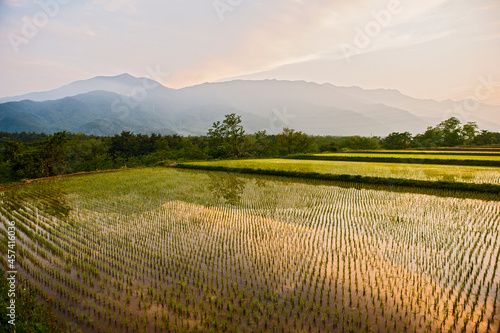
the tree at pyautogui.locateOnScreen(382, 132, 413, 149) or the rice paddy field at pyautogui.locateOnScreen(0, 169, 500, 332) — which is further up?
the tree at pyautogui.locateOnScreen(382, 132, 413, 149)

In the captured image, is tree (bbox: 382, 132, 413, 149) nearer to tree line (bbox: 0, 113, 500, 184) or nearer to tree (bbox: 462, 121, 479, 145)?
tree line (bbox: 0, 113, 500, 184)

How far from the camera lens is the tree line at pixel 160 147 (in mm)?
22203

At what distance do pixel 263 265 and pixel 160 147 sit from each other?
50.0m

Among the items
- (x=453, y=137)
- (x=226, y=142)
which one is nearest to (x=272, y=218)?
(x=226, y=142)

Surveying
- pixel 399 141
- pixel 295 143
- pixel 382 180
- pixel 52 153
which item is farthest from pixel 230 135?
pixel 399 141

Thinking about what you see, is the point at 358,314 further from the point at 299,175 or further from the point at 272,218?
the point at 299,175

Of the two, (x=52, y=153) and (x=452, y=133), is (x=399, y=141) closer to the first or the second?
(x=452, y=133)

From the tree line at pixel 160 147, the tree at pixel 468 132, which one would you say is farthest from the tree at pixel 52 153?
the tree at pixel 468 132

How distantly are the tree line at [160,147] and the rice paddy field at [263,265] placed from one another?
50.3 feet

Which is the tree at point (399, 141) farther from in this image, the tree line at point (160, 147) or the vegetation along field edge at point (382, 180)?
the vegetation along field edge at point (382, 180)

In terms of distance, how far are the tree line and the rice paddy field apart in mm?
15317

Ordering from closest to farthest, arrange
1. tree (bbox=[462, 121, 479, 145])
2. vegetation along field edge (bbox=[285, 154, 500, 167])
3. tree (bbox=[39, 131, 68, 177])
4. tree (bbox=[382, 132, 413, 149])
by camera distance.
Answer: vegetation along field edge (bbox=[285, 154, 500, 167]), tree (bbox=[39, 131, 68, 177]), tree (bbox=[382, 132, 413, 149]), tree (bbox=[462, 121, 479, 145])

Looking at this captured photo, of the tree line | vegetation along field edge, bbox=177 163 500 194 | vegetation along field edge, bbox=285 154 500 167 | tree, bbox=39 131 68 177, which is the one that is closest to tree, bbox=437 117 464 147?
the tree line

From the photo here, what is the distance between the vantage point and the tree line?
22203mm
